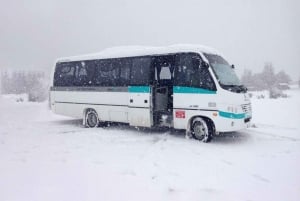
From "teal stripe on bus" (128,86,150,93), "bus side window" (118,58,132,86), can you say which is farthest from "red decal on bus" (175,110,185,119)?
"bus side window" (118,58,132,86)

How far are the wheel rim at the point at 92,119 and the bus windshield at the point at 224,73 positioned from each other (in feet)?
19.8

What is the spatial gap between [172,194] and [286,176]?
2.76 metres

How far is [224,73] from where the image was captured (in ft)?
35.2

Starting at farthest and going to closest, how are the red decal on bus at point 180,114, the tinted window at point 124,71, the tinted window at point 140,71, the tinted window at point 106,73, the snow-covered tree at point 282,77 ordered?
the snow-covered tree at point 282,77
the tinted window at point 106,73
the tinted window at point 124,71
the tinted window at point 140,71
the red decal on bus at point 180,114

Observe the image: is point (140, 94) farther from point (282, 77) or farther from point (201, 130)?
point (282, 77)

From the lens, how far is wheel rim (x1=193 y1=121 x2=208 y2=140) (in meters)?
10.5

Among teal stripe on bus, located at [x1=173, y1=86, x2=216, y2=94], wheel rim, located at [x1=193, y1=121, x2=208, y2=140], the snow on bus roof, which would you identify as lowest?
wheel rim, located at [x1=193, y1=121, x2=208, y2=140]

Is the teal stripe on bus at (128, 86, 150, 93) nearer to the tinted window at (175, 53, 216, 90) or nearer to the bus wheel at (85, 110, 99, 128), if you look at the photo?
the tinted window at (175, 53, 216, 90)

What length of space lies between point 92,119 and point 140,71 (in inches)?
146

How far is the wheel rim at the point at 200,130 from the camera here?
10.5 metres

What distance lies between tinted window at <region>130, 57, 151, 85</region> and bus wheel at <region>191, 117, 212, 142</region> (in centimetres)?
238

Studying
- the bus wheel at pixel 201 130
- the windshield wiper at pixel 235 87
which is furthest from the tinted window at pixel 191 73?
the bus wheel at pixel 201 130
